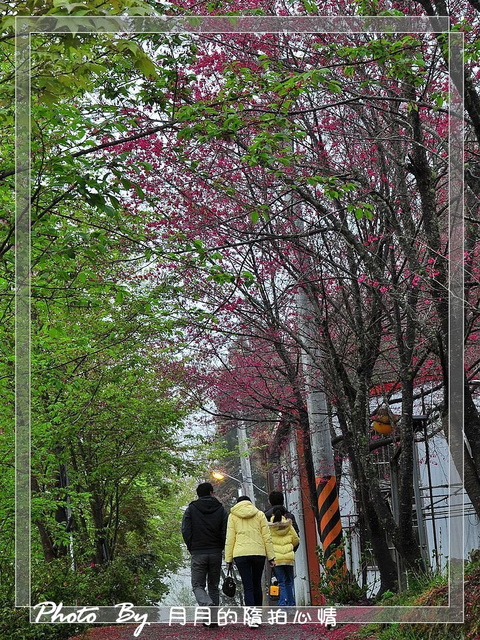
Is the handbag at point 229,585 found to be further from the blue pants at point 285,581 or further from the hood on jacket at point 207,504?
the blue pants at point 285,581

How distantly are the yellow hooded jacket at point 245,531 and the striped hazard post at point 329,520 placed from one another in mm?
1839

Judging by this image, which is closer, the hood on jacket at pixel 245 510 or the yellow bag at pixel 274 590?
the hood on jacket at pixel 245 510

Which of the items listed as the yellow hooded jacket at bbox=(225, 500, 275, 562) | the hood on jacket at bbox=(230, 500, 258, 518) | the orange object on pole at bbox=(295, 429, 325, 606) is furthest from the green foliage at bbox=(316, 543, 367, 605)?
the orange object on pole at bbox=(295, 429, 325, 606)

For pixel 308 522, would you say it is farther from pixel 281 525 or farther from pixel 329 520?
pixel 281 525

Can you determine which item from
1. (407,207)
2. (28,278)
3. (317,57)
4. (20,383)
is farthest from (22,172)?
(407,207)

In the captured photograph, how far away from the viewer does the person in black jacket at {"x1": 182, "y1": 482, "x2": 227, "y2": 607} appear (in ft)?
20.7

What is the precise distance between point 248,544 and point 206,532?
572mm

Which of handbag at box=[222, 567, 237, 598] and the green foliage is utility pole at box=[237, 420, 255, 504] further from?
the green foliage

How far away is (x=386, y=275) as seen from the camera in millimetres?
7879

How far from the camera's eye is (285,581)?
26.1ft

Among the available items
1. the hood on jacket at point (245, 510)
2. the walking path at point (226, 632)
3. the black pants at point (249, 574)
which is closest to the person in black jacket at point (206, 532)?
the hood on jacket at point (245, 510)

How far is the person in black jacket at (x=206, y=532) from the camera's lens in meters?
6.30

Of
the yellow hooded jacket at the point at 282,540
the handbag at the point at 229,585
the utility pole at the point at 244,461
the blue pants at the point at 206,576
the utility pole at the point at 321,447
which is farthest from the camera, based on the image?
the utility pole at the point at 321,447

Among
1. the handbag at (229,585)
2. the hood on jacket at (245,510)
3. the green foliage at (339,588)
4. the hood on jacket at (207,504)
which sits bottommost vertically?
the green foliage at (339,588)
